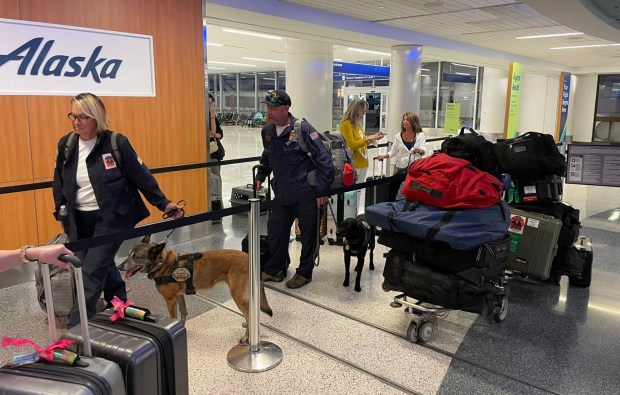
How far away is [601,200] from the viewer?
8086mm

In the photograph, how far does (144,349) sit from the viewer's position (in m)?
1.72

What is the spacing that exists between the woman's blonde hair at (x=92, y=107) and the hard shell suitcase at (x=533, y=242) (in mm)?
3084

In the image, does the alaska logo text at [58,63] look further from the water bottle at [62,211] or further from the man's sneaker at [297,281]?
the man's sneaker at [297,281]

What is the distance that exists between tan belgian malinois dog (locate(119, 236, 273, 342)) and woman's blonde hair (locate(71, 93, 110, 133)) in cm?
76

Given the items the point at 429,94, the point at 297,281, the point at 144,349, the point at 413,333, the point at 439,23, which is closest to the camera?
the point at 144,349

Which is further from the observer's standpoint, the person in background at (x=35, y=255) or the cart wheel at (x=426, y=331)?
the cart wheel at (x=426, y=331)

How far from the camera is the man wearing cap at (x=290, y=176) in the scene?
3.82 meters

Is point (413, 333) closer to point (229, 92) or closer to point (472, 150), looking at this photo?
point (472, 150)

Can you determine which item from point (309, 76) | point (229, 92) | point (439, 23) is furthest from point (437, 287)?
point (229, 92)

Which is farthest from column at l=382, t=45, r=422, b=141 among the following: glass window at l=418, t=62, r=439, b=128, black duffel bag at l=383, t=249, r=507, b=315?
glass window at l=418, t=62, r=439, b=128

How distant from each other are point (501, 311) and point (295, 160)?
1905 millimetres

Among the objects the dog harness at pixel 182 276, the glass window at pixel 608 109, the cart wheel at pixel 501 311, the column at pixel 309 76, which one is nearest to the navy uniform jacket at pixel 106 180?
the dog harness at pixel 182 276

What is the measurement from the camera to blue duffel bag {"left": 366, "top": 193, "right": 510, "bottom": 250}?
2.77 m

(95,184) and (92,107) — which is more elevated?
(92,107)
